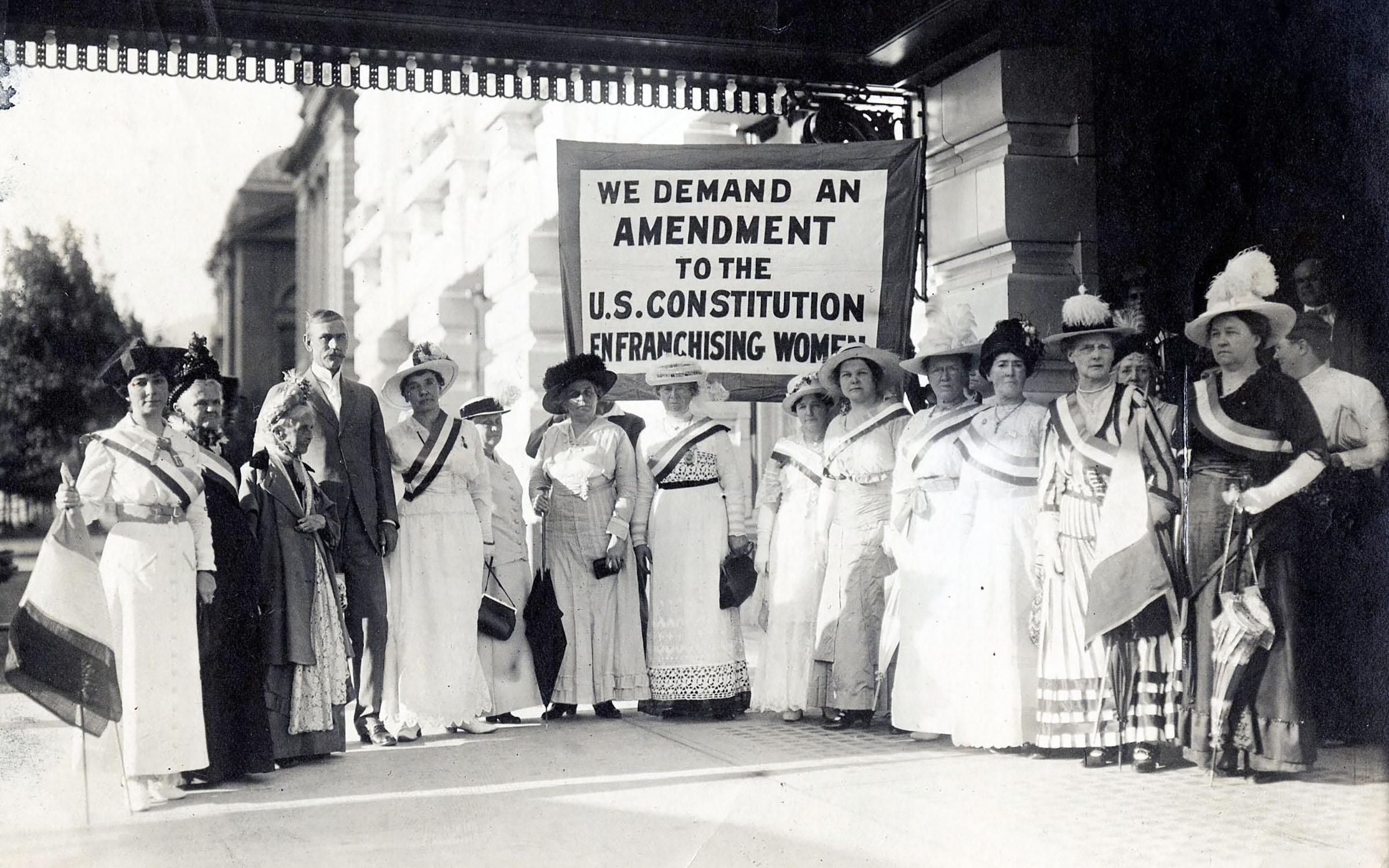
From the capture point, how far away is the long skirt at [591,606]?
8672mm

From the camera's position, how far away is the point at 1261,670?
247 inches

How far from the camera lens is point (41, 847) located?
17.5ft

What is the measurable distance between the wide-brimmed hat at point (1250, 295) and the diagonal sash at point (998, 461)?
1.06 m

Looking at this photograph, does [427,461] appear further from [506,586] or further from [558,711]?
[558,711]

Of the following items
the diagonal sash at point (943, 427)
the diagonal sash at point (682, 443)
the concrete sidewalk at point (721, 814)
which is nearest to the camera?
A: the concrete sidewalk at point (721, 814)

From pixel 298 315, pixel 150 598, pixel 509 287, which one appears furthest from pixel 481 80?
pixel 298 315

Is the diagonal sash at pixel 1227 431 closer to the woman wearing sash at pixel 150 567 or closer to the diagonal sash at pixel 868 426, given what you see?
the diagonal sash at pixel 868 426

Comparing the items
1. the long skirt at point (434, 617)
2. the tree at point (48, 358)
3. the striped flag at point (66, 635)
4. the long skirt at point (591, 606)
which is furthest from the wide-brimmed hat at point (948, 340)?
the striped flag at point (66, 635)

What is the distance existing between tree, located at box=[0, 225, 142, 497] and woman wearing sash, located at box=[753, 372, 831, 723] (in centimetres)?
367

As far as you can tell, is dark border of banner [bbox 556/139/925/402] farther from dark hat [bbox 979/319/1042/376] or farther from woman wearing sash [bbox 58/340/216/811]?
woman wearing sash [bbox 58/340/216/811]

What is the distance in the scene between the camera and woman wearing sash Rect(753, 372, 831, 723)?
847cm

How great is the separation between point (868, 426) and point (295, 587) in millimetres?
3255

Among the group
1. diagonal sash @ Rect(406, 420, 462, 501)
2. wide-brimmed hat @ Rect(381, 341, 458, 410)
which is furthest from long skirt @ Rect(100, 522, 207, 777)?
wide-brimmed hat @ Rect(381, 341, 458, 410)

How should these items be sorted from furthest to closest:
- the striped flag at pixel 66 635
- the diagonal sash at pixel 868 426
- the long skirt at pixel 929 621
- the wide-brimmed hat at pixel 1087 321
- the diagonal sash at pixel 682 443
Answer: the diagonal sash at pixel 682 443 < the diagonal sash at pixel 868 426 < the long skirt at pixel 929 621 < the wide-brimmed hat at pixel 1087 321 < the striped flag at pixel 66 635
